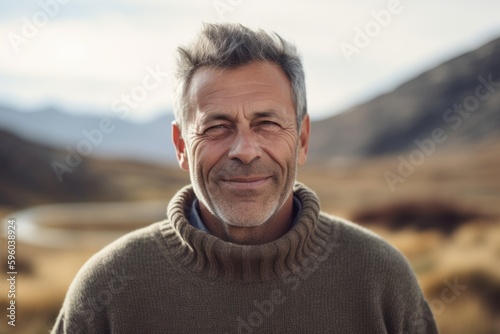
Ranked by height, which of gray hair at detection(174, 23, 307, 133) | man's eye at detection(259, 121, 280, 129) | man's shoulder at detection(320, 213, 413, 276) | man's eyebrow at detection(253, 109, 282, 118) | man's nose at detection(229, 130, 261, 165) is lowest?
man's shoulder at detection(320, 213, 413, 276)

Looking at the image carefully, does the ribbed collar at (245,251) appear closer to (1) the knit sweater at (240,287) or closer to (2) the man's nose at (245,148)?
(1) the knit sweater at (240,287)

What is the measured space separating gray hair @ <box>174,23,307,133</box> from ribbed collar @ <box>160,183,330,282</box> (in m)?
0.45

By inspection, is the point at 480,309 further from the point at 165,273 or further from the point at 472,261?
the point at 165,273

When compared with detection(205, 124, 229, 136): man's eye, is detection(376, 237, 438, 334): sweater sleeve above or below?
below

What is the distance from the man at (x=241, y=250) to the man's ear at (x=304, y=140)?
0.04ft

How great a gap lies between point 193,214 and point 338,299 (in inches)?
30.1

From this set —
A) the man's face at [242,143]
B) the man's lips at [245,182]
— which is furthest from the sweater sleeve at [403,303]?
the man's lips at [245,182]

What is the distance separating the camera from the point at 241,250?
2.80m

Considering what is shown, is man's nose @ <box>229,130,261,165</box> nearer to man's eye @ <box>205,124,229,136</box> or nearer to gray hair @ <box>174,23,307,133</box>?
man's eye @ <box>205,124,229,136</box>

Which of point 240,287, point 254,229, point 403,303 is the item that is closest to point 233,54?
point 254,229

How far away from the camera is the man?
2795 millimetres

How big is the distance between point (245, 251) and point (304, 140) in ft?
2.03

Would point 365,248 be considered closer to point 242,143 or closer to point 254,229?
point 254,229

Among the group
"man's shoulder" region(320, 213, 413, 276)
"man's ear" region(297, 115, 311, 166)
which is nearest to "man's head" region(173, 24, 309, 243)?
"man's ear" region(297, 115, 311, 166)
